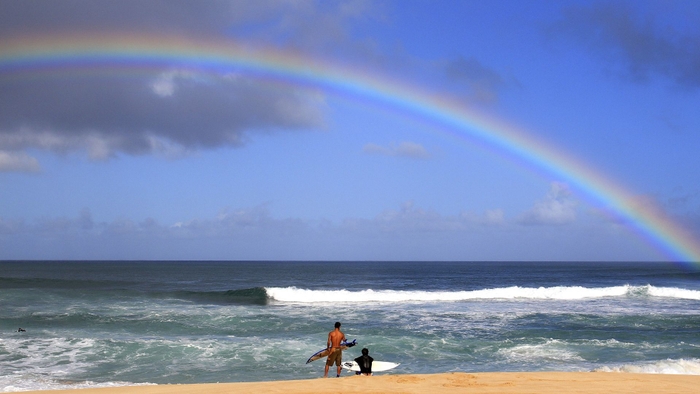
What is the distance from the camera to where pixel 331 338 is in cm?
1478

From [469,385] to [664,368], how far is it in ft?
25.4

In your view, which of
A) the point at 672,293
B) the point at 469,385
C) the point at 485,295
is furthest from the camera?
the point at 672,293

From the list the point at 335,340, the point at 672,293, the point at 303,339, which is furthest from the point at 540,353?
the point at 672,293

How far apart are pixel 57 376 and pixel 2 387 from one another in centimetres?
149

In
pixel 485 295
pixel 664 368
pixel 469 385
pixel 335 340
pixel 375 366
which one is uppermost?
pixel 335 340

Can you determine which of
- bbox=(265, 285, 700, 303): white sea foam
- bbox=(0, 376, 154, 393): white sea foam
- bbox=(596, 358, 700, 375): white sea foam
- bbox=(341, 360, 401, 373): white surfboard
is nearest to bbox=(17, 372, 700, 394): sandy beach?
bbox=(341, 360, 401, 373): white surfboard

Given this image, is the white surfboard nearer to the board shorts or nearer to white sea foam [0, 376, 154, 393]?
the board shorts

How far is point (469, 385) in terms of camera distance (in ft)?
40.3

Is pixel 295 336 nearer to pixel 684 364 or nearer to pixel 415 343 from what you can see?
pixel 415 343

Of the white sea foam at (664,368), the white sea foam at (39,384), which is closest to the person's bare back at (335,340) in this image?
the white sea foam at (39,384)

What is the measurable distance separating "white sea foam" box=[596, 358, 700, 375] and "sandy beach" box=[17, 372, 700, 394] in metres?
2.56

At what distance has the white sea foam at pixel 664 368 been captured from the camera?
15992 mm

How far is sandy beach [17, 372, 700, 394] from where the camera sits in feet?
38.7

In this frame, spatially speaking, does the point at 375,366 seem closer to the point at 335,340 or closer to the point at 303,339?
the point at 335,340
